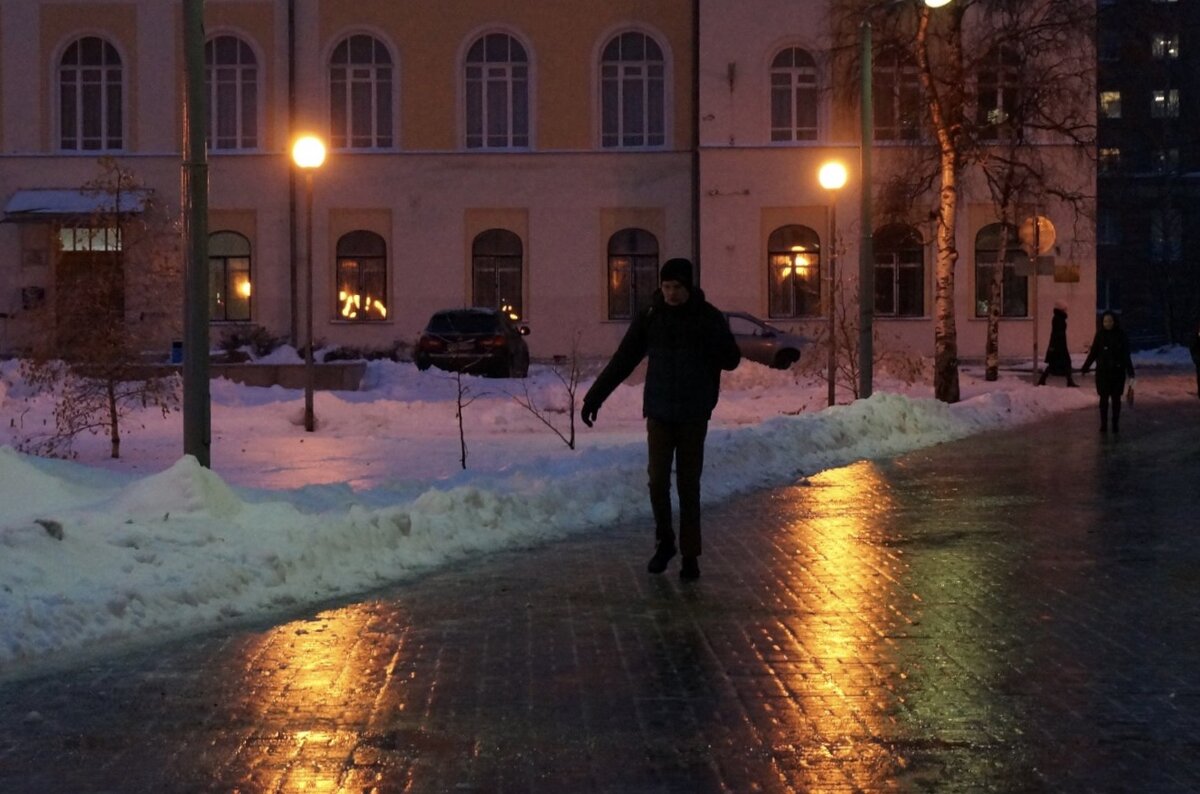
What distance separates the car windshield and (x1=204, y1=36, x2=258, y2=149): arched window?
1293cm

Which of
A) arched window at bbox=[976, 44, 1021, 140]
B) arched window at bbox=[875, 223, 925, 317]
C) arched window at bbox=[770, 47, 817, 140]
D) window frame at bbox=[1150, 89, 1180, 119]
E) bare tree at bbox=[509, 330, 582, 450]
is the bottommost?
bare tree at bbox=[509, 330, 582, 450]

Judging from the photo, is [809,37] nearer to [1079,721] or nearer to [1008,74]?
[1008,74]

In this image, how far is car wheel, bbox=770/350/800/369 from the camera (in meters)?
38.6

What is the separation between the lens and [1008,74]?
32156mm

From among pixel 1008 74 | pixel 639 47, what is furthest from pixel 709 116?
pixel 1008 74

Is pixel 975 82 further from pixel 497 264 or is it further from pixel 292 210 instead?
pixel 292 210

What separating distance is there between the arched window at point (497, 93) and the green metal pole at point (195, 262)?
33.4 m

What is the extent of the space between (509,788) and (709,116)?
39874 mm

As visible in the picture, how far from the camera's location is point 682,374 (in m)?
10.3

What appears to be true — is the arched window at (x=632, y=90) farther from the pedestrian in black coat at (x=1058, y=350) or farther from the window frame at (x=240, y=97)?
the pedestrian in black coat at (x=1058, y=350)

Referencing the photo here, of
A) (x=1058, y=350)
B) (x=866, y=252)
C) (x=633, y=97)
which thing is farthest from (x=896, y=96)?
(x=866, y=252)

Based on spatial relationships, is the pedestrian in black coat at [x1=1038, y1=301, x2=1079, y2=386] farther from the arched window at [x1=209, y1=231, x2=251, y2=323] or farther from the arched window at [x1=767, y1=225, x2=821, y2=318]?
the arched window at [x1=209, y1=231, x2=251, y2=323]

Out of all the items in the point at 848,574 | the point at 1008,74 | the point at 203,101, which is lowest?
the point at 848,574

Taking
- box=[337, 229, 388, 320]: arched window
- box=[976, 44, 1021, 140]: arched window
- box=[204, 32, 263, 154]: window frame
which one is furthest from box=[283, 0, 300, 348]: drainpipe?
box=[976, 44, 1021, 140]: arched window
